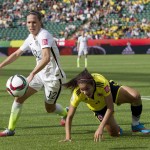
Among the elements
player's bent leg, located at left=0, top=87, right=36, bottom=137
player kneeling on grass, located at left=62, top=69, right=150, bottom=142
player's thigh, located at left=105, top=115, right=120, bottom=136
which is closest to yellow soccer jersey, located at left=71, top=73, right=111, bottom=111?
player kneeling on grass, located at left=62, top=69, right=150, bottom=142

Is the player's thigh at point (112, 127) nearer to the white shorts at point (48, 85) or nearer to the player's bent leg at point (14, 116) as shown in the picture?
the white shorts at point (48, 85)

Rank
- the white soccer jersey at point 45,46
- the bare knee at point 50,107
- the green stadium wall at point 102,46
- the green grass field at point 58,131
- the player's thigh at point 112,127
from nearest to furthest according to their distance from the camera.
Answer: the green grass field at point 58,131
the player's thigh at point 112,127
the white soccer jersey at point 45,46
the bare knee at point 50,107
the green stadium wall at point 102,46

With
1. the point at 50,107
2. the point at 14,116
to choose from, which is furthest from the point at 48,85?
the point at 14,116

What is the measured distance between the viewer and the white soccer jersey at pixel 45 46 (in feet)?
30.6

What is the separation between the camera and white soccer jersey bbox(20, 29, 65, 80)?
9.34 meters

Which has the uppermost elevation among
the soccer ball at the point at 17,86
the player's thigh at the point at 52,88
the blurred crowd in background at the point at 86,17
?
the soccer ball at the point at 17,86

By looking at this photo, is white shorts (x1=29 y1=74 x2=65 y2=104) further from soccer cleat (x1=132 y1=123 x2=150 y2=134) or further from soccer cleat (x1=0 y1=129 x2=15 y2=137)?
soccer cleat (x1=132 y1=123 x2=150 y2=134)

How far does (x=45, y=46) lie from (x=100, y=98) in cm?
134

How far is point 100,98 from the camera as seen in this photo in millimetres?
8688

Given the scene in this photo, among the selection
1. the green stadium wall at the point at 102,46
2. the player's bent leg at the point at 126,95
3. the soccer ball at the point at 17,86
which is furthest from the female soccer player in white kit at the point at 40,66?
the green stadium wall at the point at 102,46

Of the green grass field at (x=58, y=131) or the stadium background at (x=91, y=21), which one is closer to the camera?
the green grass field at (x=58, y=131)

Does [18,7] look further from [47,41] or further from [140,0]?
[47,41]

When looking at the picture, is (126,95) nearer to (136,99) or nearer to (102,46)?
(136,99)

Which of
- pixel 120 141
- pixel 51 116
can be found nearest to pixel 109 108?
pixel 120 141
